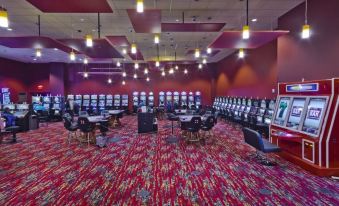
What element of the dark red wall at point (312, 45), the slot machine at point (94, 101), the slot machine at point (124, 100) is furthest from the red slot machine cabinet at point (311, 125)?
the slot machine at point (94, 101)

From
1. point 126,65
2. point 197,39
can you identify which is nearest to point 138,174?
point 197,39

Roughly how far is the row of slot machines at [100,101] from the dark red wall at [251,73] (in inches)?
287

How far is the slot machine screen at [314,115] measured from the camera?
4606mm

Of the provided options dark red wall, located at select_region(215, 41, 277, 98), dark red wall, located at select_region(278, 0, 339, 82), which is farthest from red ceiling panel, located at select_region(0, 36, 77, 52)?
dark red wall, located at select_region(215, 41, 277, 98)

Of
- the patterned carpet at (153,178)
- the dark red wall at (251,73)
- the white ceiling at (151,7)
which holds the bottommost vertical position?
the patterned carpet at (153,178)

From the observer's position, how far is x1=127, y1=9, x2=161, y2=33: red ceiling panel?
5.38 m

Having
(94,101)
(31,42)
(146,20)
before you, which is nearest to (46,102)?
(94,101)

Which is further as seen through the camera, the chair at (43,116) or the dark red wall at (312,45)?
the chair at (43,116)

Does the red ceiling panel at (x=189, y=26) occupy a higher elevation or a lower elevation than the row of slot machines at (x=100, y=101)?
higher

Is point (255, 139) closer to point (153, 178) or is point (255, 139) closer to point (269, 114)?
point (153, 178)

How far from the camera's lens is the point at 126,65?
17266 millimetres

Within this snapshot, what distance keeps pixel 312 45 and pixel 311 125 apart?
7.63 feet

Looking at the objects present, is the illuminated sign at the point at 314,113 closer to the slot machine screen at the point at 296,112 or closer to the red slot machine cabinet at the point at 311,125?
the red slot machine cabinet at the point at 311,125

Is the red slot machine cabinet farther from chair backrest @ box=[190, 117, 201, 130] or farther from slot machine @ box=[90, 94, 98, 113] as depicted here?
slot machine @ box=[90, 94, 98, 113]
